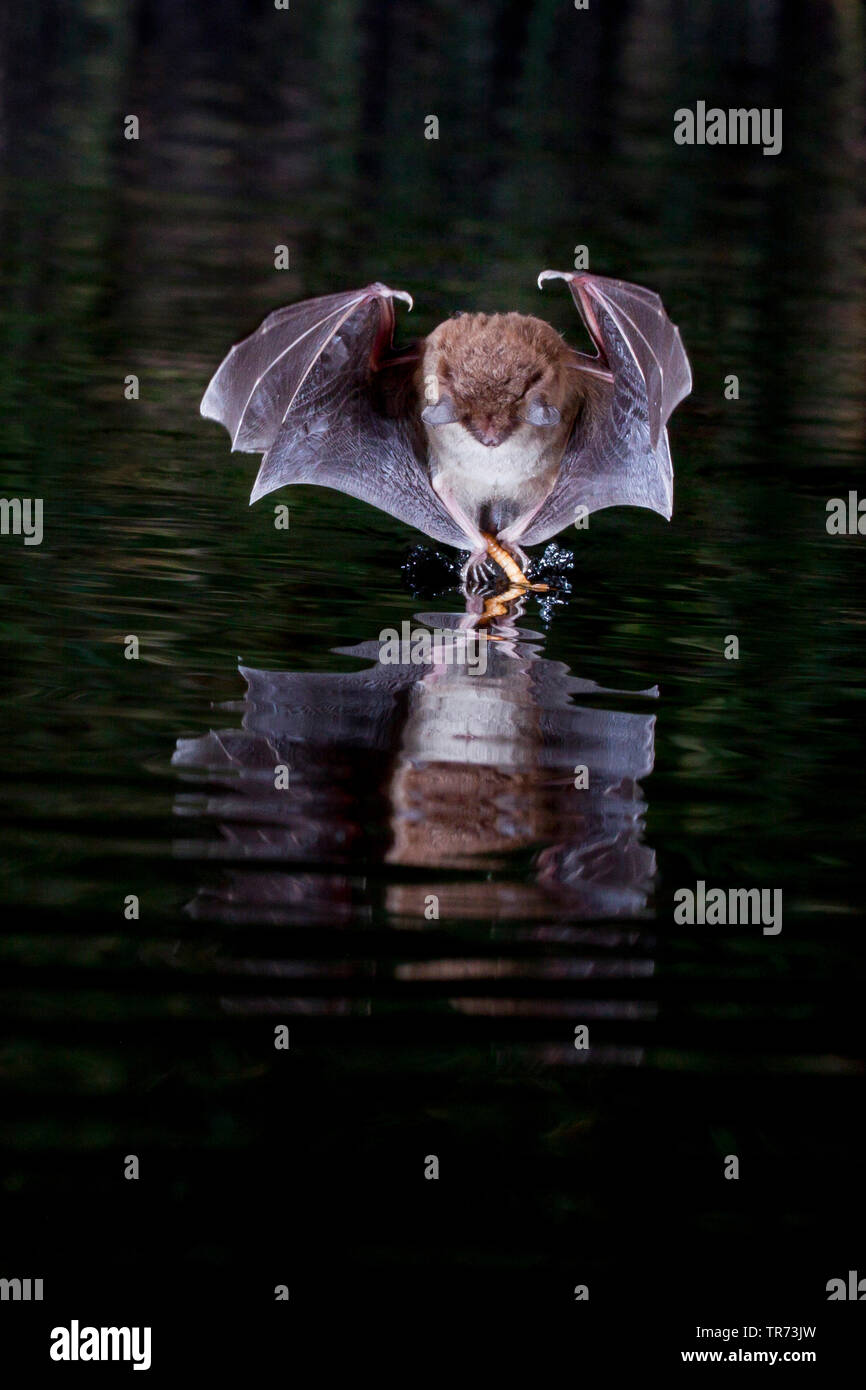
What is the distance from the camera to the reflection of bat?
8.55 m

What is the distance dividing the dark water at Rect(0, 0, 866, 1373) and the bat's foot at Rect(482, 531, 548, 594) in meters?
0.23

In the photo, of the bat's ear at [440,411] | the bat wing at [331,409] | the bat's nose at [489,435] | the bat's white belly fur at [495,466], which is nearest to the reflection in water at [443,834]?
the bat's ear at [440,411]

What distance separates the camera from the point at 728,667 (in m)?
7.18

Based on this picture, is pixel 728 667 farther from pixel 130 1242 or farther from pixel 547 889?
pixel 130 1242

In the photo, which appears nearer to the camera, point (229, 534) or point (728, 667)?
point (728, 667)

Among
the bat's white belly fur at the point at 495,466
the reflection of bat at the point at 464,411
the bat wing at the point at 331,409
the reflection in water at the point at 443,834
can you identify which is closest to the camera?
the reflection in water at the point at 443,834

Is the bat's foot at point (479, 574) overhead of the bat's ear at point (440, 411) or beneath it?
beneath

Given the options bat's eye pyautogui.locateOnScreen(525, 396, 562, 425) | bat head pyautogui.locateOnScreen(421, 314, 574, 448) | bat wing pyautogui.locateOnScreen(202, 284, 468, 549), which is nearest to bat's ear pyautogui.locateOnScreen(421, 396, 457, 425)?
Answer: bat head pyautogui.locateOnScreen(421, 314, 574, 448)

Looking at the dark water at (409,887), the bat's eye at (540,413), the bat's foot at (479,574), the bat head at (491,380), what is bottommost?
the dark water at (409,887)

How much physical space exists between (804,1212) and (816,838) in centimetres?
175

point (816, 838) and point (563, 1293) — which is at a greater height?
point (816, 838)

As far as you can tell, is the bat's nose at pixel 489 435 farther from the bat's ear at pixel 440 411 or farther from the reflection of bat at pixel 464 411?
the bat's ear at pixel 440 411

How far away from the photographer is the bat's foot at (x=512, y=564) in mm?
8539

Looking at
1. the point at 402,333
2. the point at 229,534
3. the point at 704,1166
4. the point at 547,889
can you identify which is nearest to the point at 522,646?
the point at 229,534
